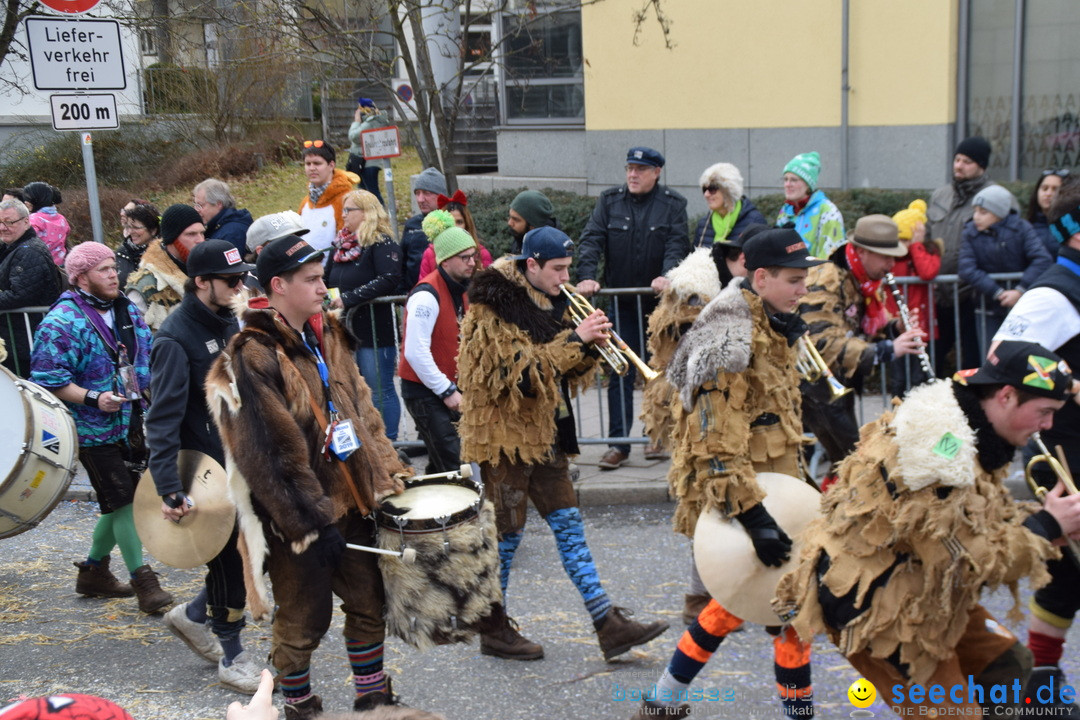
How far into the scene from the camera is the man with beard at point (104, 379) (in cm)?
603

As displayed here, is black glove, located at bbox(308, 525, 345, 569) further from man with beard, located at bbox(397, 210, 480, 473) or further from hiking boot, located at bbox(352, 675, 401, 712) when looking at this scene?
man with beard, located at bbox(397, 210, 480, 473)

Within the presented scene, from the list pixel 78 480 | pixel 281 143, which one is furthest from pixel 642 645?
pixel 281 143

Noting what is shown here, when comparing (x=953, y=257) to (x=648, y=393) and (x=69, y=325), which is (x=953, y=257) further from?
(x=69, y=325)

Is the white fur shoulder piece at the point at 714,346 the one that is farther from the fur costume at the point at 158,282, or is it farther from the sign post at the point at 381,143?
the sign post at the point at 381,143

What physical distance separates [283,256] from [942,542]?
250 centimetres

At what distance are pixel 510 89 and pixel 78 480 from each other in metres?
9.76

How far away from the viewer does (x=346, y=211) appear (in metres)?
8.27

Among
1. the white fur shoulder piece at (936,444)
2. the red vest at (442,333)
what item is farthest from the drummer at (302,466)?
the white fur shoulder piece at (936,444)

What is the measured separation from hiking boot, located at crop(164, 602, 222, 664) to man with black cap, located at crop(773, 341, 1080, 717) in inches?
127

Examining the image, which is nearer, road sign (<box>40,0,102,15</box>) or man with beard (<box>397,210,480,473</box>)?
man with beard (<box>397,210,480,473</box>)

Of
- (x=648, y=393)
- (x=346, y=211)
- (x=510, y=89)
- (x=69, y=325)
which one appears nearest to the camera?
(x=69, y=325)

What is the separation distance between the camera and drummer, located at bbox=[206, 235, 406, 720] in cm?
396

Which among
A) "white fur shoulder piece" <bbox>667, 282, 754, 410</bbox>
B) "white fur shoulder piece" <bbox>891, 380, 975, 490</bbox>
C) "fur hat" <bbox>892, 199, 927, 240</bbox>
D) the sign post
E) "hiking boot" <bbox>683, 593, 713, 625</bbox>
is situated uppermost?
the sign post

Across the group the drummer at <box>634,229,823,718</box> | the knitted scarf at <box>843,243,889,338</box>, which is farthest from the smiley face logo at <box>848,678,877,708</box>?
the knitted scarf at <box>843,243,889,338</box>
